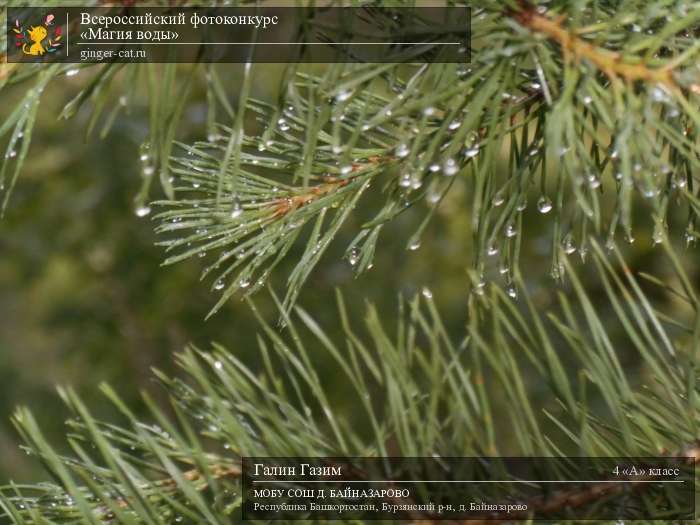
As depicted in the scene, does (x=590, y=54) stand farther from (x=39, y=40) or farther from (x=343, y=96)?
(x=39, y=40)

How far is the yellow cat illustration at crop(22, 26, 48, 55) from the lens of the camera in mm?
387

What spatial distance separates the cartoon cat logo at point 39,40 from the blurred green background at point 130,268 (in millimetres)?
1285

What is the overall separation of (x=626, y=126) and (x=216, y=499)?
206mm

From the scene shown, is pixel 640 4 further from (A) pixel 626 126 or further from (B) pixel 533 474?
(B) pixel 533 474

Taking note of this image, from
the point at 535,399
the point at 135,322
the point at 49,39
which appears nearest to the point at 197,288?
the point at 135,322

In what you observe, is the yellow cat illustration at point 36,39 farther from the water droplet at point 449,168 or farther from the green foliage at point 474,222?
the water droplet at point 449,168

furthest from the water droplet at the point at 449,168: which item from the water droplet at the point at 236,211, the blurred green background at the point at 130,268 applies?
the blurred green background at the point at 130,268

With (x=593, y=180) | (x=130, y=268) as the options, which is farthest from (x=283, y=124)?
(x=130, y=268)

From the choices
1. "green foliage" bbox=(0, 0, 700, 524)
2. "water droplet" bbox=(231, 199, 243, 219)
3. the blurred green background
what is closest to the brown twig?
"green foliage" bbox=(0, 0, 700, 524)

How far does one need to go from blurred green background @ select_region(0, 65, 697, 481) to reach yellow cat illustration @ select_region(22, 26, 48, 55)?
1.28 metres

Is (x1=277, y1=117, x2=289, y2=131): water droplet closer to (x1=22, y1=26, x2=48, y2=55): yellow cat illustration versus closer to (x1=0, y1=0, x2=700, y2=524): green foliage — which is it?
(x1=0, y1=0, x2=700, y2=524): green foliage

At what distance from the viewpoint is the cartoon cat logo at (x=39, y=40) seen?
15.3 inches

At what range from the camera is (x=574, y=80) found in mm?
371

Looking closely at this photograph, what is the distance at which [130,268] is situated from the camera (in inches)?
70.7
